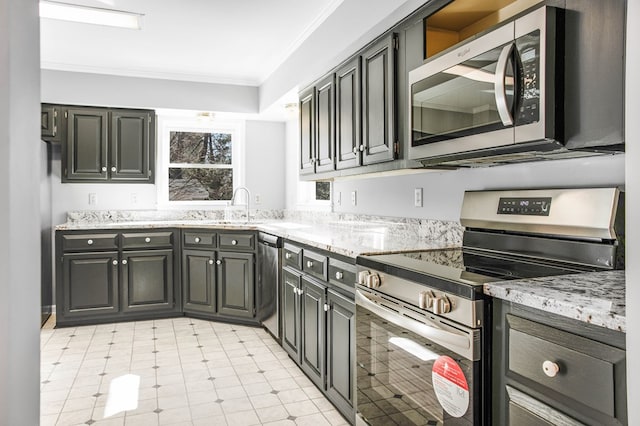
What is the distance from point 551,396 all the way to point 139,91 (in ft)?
15.3

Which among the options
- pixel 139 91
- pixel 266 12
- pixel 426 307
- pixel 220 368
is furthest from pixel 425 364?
pixel 139 91

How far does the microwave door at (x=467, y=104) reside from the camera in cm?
154

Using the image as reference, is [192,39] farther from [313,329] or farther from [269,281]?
[313,329]

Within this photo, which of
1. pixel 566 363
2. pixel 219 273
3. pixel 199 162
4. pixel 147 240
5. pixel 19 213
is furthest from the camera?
pixel 199 162

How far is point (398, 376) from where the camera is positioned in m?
1.73

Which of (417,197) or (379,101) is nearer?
(379,101)

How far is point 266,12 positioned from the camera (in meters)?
3.25

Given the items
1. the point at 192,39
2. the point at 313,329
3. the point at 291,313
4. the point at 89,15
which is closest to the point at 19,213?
the point at 313,329

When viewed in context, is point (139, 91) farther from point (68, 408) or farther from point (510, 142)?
point (510, 142)

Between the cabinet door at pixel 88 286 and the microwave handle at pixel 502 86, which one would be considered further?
the cabinet door at pixel 88 286

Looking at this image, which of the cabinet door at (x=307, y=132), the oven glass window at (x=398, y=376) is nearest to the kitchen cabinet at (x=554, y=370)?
the oven glass window at (x=398, y=376)

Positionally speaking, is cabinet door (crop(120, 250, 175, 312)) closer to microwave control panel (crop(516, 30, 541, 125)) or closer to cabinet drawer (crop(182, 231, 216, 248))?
cabinet drawer (crop(182, 231, 216, 248))

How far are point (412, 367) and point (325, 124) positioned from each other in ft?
6.75

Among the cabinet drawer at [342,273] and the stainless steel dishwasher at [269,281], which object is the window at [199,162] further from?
the cabinet drawer at [342,273]
